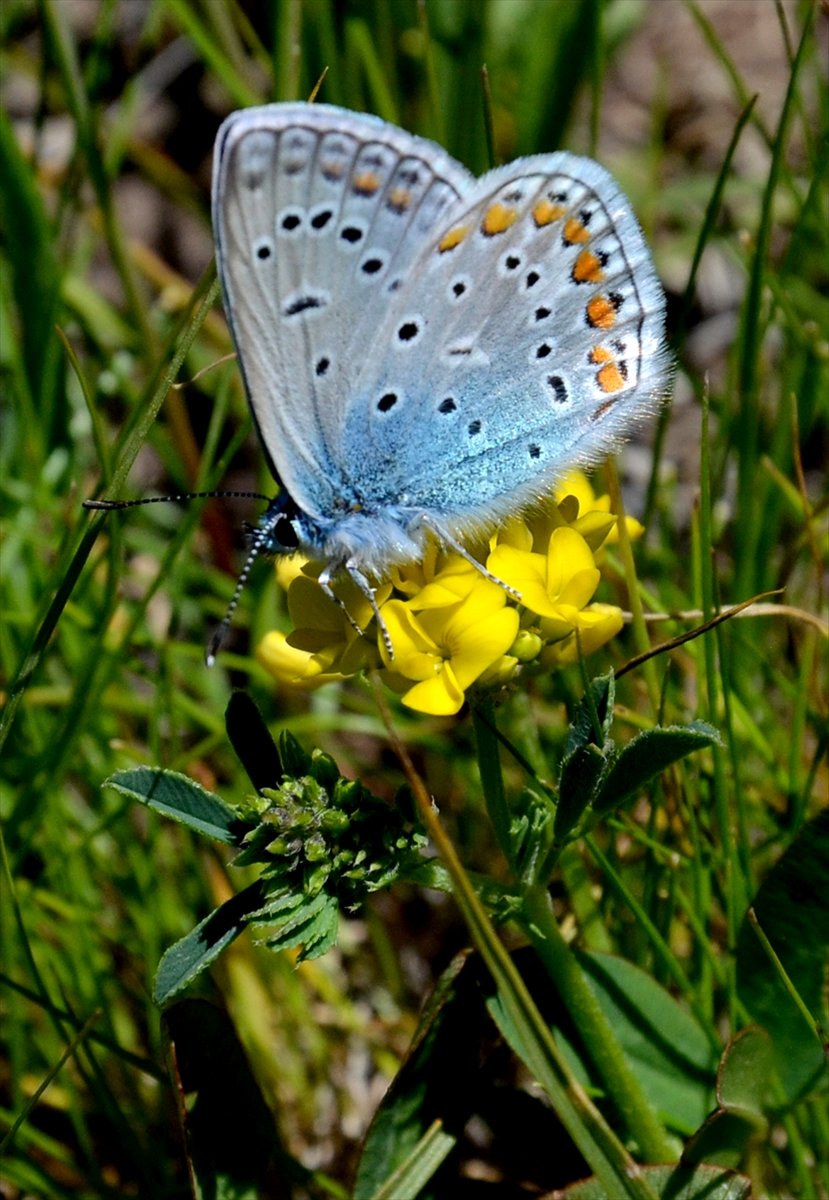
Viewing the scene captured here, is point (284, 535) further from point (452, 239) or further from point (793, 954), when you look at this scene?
point (793, 954)

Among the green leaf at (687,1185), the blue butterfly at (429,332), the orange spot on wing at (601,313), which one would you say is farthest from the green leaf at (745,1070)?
the orange spot on wing at (601,313)

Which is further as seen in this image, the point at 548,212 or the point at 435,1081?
the point at 548,212

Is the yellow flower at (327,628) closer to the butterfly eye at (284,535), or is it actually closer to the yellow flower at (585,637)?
the butterfly eye at (284,535)

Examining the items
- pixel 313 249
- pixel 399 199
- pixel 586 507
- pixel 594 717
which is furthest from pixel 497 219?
pixel 594 717

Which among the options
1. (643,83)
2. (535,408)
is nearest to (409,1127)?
(535,408)

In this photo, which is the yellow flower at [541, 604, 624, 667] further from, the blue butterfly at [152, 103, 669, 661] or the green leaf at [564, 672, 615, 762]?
Answer: the blue butterfly at [152, 103, 669, 661]

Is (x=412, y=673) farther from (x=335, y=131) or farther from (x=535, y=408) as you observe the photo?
(x=335, y=131)
